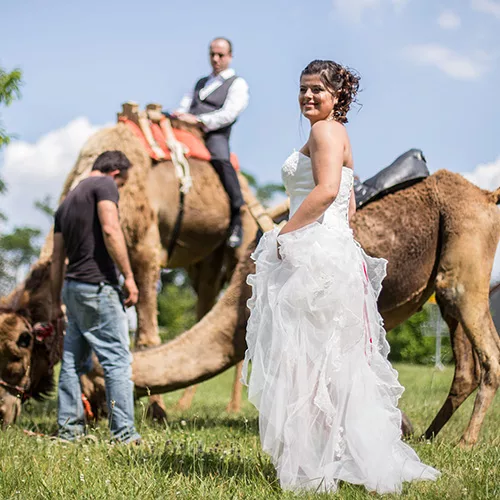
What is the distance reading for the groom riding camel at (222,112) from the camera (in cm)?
899

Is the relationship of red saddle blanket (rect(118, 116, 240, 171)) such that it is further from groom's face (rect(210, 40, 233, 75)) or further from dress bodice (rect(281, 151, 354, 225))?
dress bodice (rect(281, 151, 354, 225))

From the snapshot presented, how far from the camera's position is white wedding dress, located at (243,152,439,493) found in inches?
147

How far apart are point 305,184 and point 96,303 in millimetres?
2329

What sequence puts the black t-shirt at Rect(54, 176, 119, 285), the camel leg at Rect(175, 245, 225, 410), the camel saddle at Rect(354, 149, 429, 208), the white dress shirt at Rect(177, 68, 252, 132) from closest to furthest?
the black t-shirt at Rect(54, 176, 119, 285) → the camel saddle at Rect(354, 149, 429, 208) → the white dress shirt at Rect(177, 68, 252, 132) → the camel leg at Rect(175, 245, 225, 410)

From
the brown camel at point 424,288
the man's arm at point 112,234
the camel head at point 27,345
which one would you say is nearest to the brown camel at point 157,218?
the camel head at point 27,345

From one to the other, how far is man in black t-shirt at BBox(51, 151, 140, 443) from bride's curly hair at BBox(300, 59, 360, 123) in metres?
2.27

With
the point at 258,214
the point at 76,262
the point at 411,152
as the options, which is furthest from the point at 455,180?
the point at 76,262

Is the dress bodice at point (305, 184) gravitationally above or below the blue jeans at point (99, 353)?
above

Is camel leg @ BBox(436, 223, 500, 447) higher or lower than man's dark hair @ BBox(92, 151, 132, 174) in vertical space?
lower

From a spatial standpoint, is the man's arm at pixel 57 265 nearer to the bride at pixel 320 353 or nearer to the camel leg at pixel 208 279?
the bride at pixel 320 353

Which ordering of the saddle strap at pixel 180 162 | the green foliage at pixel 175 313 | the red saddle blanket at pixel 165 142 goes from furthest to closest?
1. the green foliage at pixel 175 313
2. the saddle strap at pixel 180 162
3. the red saddle blanket at pixel 165 142

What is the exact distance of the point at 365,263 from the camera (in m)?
4.08

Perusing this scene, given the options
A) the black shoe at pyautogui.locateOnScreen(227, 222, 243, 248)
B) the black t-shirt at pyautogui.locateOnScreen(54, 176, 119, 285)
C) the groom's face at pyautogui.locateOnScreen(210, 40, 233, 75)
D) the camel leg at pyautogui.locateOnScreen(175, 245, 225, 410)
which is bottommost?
the camel leg at pyautogui.locateOnScreen(175, 245, 225, 410)

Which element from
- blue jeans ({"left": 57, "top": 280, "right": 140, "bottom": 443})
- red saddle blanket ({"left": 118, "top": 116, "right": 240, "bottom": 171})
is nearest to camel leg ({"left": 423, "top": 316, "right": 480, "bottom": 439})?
blue jeans ({"left": 57, "top": 280, "right": 140, "bottom": 443})
